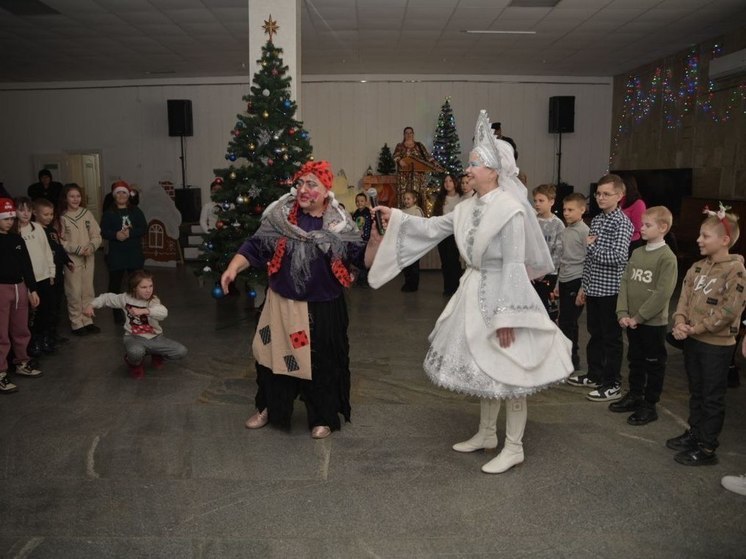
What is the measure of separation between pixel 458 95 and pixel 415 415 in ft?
34.9

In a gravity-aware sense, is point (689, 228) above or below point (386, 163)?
below

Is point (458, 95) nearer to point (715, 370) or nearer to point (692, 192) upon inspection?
point (692, 192)

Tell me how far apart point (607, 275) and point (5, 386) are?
426 centimetres

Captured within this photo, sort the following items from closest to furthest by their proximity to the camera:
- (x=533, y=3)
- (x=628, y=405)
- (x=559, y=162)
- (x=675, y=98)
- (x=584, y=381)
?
(x=628, y=405) → (x=584, y=381) → (x=533, y=3) → (x=675, y=98) → (x=559, y=162)

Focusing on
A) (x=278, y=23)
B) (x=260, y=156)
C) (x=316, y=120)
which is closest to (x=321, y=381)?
(x=260, y=156)

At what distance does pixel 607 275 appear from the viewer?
4.55 meters

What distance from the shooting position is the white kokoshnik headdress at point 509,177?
11.1 ft

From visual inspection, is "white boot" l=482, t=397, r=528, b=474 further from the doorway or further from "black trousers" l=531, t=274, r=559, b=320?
the doorway

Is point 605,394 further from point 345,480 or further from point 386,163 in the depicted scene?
point 386,163

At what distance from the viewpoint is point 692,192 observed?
1062 cm

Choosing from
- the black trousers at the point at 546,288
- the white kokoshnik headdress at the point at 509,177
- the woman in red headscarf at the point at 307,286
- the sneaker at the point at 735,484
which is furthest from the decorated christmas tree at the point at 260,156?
the sneaker at the point at 735,484

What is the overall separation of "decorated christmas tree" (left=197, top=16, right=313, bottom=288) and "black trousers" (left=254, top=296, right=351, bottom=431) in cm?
279

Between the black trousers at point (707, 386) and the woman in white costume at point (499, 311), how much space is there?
75cm

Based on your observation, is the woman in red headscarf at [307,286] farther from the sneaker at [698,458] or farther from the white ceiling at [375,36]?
the white ceiling at [375,36]
